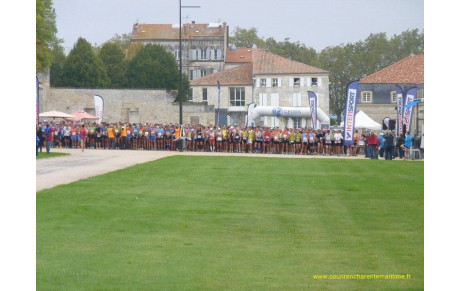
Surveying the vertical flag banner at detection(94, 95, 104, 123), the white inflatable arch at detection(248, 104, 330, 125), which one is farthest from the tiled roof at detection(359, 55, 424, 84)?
the vertical flag banner at detection(94, 95, 104, 123)

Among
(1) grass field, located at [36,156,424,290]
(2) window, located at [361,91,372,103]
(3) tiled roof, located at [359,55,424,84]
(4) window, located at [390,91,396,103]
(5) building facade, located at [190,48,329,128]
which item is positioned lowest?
(1) grass field, located at [36,156,424,290]

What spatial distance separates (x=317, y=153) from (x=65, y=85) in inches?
475

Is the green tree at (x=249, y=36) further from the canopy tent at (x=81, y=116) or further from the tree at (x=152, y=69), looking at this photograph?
the tree at (x=152, y=69)

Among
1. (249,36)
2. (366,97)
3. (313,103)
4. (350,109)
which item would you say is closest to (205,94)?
(313,103)

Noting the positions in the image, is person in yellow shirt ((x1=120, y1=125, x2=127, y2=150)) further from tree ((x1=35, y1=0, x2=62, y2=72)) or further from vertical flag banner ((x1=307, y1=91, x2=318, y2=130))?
vertical flag banner ((x1=307, y1=91, x2=318, y2=130))

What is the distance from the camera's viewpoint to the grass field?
9914 mm

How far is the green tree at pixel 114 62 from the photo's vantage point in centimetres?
7544

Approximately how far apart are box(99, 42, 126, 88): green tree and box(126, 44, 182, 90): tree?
5.90 ft

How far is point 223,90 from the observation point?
2518 inches

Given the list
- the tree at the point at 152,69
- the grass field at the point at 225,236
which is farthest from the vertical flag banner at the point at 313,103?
the tree at the point at 152,69

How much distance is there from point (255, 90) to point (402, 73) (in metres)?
36.4

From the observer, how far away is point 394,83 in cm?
1811
